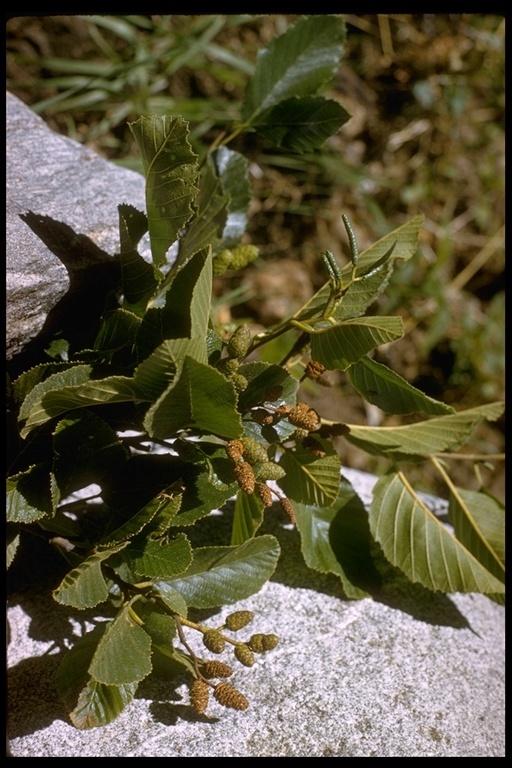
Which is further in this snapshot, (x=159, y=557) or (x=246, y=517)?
(x=246, y=517)

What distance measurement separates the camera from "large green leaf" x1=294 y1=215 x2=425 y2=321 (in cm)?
117

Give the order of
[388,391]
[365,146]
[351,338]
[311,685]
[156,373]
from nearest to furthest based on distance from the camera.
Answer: [156,373] → [351,338] → [388,391] → [311,685] → [365,146]

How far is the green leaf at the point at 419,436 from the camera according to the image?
1.40 metres

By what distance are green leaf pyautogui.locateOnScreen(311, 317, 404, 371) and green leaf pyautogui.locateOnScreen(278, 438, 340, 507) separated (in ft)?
0.68

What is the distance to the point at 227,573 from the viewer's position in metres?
1.21

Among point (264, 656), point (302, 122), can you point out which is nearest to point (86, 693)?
point (264, 656)

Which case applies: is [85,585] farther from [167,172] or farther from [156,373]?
[167,172]

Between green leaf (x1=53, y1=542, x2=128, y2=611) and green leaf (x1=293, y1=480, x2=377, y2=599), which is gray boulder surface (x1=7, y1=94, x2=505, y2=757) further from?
green leaf (x1=53, y1=542, x2=128, y2=611)

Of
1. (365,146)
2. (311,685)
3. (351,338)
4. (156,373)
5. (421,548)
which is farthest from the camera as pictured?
(365,146)

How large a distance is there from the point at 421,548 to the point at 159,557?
612 mm

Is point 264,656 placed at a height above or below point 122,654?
below

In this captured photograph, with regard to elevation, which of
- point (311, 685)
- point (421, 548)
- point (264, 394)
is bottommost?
point (311, 685)
